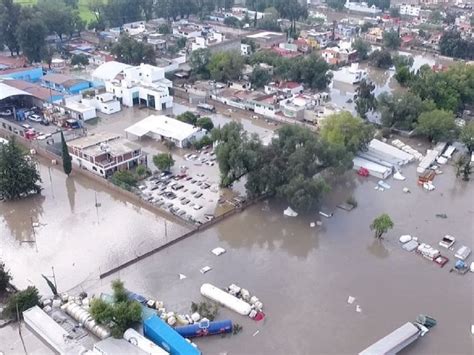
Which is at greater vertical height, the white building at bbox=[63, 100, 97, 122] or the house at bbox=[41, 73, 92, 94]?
the house at bbox=[41, 73, 92, 94]

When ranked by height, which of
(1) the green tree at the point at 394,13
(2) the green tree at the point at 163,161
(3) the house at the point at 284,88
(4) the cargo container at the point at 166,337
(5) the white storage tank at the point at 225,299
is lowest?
(5) the white storage tank at the point at 225,299

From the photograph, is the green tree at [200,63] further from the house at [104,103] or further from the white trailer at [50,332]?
the white trailer at [50,332]

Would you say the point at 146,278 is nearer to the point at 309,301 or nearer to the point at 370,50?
the point at 309,301

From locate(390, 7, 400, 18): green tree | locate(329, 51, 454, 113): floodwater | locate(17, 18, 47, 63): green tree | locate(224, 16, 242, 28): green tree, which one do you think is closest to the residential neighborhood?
locate(329, 51, 454, 113): floodwater

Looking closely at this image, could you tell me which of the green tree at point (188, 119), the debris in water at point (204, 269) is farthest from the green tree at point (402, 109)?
the debris in water at point (204, 269)

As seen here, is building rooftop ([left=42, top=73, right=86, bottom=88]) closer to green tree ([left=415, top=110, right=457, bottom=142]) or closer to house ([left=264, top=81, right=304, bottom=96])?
house ([left=264, top=81, right=304, bottom=96])

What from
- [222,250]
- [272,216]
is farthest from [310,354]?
[272,216]
